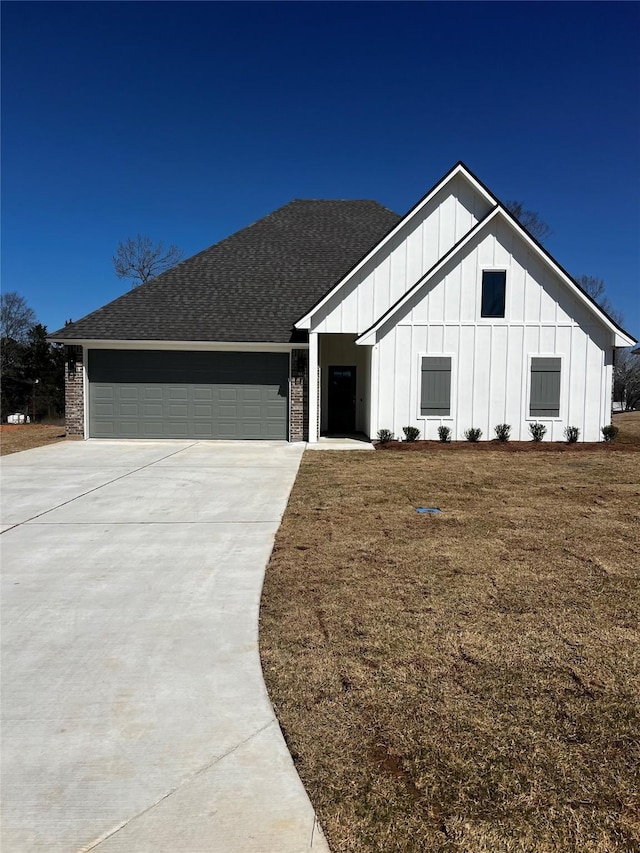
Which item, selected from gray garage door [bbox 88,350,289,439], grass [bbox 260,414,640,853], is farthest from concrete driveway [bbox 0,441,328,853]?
gray garage door [bbox 88,350,289,439]

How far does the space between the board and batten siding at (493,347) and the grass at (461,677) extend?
354 inches

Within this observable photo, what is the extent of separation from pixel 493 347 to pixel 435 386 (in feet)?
6.45

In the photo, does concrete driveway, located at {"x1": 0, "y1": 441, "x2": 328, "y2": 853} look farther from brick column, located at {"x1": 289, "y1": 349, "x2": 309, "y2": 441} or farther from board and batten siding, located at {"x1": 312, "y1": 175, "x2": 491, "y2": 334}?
board and batten siding, located at {"x1": 312, "y1": 175, "x2": 491, "y2": 334}

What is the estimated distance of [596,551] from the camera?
594cm

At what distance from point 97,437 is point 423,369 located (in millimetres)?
10092

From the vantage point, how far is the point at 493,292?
1580 centimetres

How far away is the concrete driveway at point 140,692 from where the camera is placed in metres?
2.32

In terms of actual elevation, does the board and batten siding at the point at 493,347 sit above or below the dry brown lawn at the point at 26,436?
above

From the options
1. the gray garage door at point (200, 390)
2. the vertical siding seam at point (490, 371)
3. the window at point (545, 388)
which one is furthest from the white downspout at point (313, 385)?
the window at point (545, 388)

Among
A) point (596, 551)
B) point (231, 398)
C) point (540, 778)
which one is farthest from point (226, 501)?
point (231, 398)

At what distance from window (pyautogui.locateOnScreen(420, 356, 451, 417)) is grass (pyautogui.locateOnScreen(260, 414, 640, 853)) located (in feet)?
29.2

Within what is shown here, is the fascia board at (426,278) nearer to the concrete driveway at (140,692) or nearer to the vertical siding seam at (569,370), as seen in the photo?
the vertical siding seam at (569,370)

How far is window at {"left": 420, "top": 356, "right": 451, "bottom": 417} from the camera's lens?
625 inches

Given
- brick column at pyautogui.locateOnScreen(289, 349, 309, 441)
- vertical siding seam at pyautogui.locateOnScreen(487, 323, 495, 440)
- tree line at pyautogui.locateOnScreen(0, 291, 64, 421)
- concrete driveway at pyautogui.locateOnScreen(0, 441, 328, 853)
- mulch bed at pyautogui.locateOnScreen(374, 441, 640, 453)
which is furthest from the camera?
tree line at pyautogui.locateOnScreen(0, 291, 64, 421)
